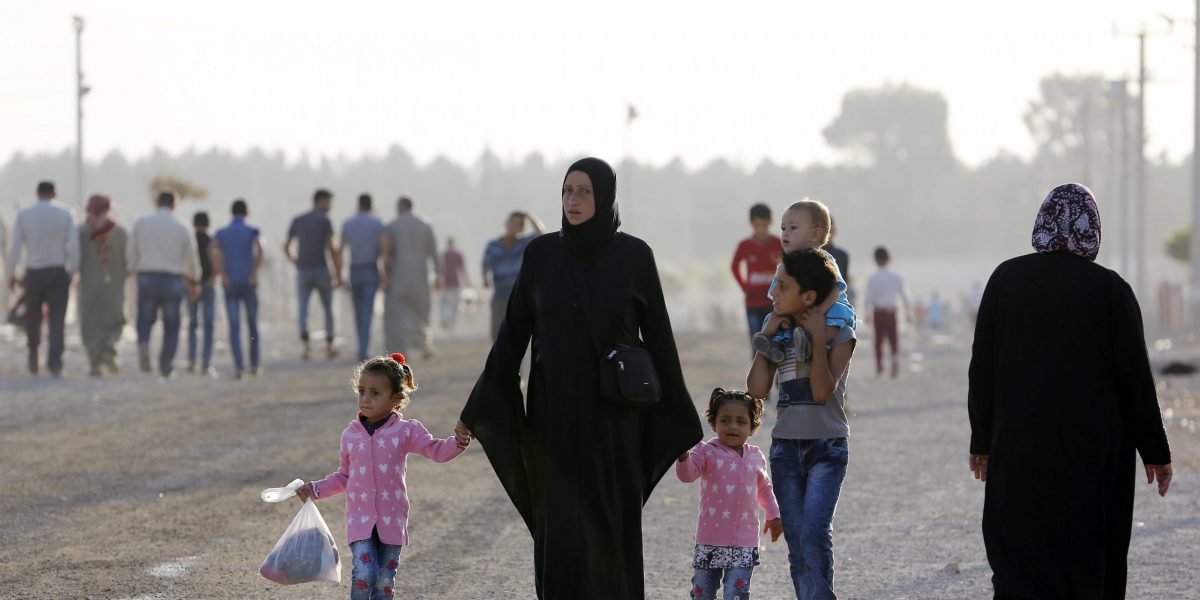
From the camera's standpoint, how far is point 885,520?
959cm

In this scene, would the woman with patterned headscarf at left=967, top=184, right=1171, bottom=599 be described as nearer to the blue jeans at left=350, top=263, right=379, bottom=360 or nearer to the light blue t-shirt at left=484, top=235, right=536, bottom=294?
the light blue t-shirt at left=484, top=235, right=536, bottom=294

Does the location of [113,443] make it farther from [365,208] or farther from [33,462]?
[365,208]

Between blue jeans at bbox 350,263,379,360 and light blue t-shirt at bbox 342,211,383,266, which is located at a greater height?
light blue t-shirt at bbox 342,211,383,266

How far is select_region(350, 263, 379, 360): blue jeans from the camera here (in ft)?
65.3

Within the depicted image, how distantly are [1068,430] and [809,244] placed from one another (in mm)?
1236

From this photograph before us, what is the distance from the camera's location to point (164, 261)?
1806 cm

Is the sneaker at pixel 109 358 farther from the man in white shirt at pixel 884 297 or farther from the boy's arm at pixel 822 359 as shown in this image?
the boy's arm at pixel 822 359

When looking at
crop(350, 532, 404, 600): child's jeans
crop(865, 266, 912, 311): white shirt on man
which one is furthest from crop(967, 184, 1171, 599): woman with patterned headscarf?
crop(865, 266, 912, 311): white shirt on man

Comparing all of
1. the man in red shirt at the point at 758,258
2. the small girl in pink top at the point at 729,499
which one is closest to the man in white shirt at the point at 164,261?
the man in red shirt at the point at 758,258

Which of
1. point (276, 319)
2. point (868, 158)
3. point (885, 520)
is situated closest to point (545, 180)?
point (868, 158)

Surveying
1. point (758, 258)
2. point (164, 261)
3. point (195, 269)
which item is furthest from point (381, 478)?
point (195, 269)

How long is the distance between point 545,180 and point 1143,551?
16172 centimetres

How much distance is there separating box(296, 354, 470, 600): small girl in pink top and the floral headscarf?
6.60 ft

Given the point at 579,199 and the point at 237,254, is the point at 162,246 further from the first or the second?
the point at 579,199
